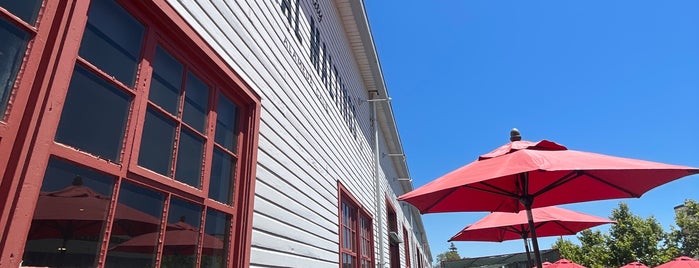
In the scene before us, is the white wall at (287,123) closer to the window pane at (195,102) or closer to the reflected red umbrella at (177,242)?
the window pane at (195,102)

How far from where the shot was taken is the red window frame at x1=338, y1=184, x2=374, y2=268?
18.4 feet

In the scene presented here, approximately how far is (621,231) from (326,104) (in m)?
33.0

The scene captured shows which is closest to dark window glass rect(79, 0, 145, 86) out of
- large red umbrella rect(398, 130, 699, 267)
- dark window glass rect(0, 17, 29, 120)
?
dark window glass rect(0, 17, 29, 120)

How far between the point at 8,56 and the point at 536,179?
14.1 feet

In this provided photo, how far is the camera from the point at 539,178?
13.8 ft

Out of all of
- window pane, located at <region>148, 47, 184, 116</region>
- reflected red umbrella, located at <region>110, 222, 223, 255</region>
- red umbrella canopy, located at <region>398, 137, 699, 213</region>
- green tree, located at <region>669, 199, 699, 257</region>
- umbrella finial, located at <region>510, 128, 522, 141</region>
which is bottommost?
reflected red umbrella, located at <region>110, 222, 223, 255</region>

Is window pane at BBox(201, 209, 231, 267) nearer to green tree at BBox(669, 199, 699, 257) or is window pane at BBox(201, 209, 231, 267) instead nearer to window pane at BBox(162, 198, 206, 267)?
window pane at BBox(162, 198, 206, 267)

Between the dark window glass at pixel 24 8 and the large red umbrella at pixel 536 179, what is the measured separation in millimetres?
2564

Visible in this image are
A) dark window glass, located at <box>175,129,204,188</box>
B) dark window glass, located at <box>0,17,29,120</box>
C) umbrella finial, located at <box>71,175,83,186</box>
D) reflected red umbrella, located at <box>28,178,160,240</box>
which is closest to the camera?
dark window glass, located at <box>0,17,29,120</box>

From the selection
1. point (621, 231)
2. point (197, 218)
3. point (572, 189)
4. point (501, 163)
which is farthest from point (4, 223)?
point (621, 231)

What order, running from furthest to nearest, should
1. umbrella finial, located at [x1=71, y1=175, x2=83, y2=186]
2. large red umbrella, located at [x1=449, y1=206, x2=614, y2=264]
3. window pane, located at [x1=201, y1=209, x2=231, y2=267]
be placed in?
large red umbrella, located at [x1=449, y1=206, x2=614, y2=264] → window pane, located at [x1=201, y1=209, x2=231, y2=267] → umbrella finial, located at [x1=71, y1=175, x2=83, y2=186]

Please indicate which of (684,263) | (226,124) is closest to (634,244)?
(684,263)

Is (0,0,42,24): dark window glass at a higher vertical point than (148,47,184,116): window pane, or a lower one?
lower

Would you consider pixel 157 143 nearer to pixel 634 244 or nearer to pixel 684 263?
pixel 684 263
